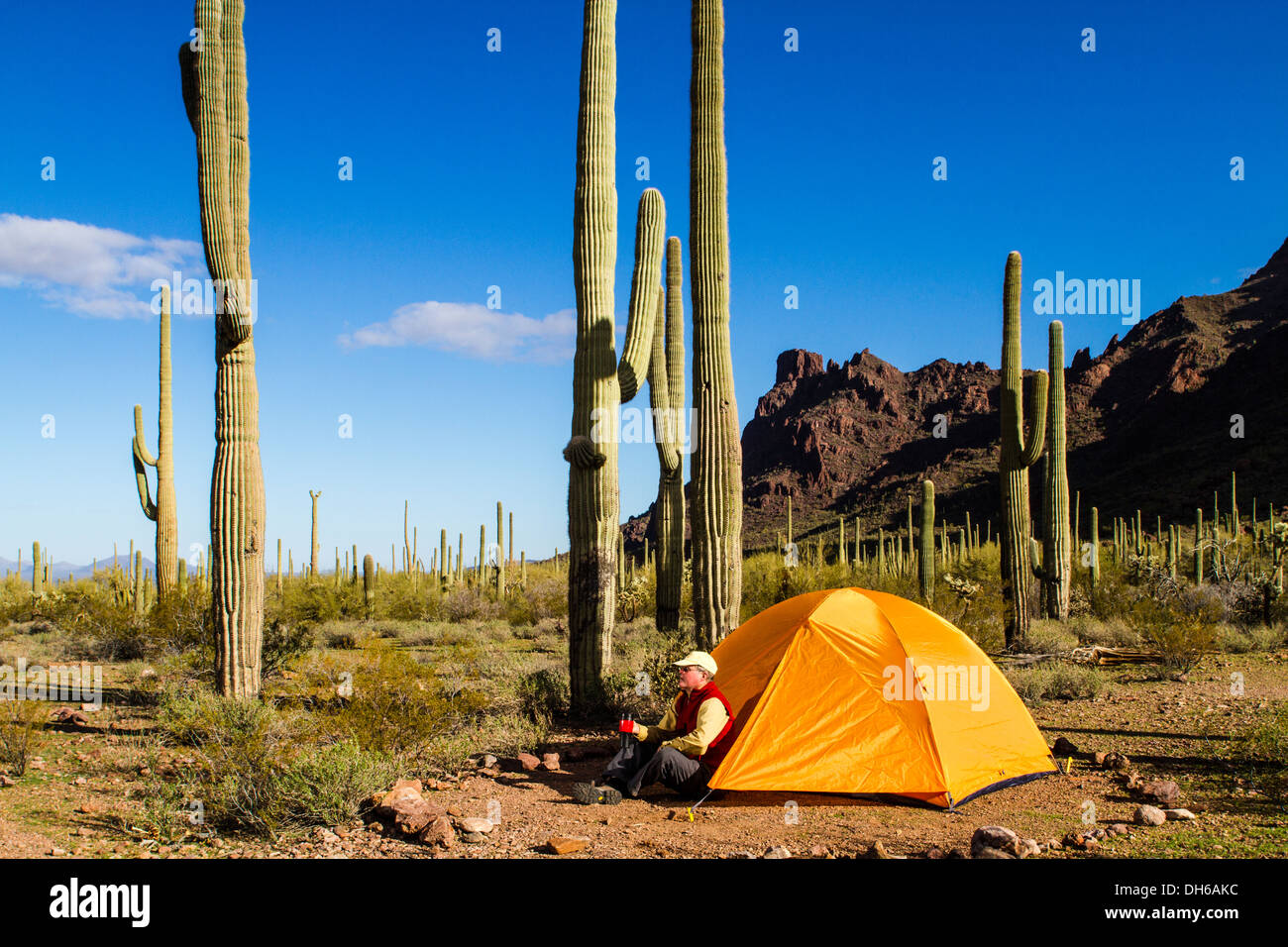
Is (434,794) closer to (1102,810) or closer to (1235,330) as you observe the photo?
(1102,810)

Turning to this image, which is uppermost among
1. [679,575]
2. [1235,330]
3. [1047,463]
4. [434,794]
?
[1235,330]

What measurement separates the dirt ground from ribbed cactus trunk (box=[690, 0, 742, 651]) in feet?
7.06

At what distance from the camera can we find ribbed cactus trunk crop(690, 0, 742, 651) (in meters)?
10.1

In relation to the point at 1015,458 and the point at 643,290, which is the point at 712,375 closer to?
the point at 643,290

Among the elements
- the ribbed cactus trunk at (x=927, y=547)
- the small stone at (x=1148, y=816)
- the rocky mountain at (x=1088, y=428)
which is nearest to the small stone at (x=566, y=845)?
the small stone at (x=1148, y=816)

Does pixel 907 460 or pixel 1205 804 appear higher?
pixel 907 460

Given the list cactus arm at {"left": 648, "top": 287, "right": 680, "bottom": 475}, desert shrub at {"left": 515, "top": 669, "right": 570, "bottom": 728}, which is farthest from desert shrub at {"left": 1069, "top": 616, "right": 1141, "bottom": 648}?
desert shrub at {"left": 515, "top": 669, "right": 570, "bottom": 728}

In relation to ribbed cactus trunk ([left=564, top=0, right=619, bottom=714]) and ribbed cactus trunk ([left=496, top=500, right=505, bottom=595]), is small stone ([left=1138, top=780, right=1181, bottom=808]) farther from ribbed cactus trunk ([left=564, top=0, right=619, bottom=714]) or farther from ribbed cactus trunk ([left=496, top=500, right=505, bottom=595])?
ribbed cactus trunk ([left=496, top=500, right=505, bottom=595])

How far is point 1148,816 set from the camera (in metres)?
6.14

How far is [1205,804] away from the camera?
6.62m

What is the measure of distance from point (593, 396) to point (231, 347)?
165 inches
